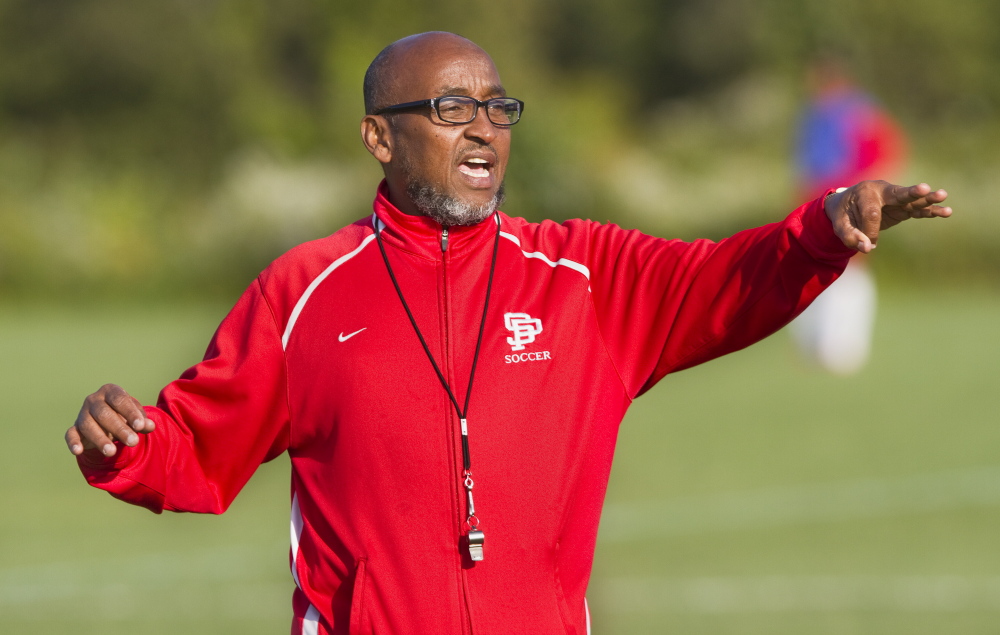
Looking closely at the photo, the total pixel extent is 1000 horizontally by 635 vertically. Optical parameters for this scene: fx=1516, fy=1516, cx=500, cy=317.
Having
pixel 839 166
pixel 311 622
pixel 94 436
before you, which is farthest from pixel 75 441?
pixel 839 166

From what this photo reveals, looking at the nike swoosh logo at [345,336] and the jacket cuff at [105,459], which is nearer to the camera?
the jacket cuff at [105,459]

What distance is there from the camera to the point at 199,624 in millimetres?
7059

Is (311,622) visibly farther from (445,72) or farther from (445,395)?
(445,72)

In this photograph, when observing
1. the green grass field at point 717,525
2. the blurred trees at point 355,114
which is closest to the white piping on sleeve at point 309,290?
the green grass field at point 717,525

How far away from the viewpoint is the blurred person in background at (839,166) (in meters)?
14.0

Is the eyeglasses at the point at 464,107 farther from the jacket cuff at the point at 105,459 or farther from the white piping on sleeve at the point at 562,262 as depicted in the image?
the jacket cuff at the point at 105,459

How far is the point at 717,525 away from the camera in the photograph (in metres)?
8.74

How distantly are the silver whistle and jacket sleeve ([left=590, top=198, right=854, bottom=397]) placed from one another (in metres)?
0.54

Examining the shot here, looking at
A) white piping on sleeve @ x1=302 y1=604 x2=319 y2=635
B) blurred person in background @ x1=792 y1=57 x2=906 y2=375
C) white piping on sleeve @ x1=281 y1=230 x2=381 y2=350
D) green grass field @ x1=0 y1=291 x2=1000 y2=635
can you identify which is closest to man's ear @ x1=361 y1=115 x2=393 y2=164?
white piping on sleeve @ x1=281 y1=230 x2=381 y2=350

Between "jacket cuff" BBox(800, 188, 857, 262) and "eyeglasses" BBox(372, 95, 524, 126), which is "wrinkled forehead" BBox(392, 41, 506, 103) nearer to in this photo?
"eyeglasses" BBox(372, 95, 524, 126)

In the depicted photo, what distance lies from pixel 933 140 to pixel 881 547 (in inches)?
908

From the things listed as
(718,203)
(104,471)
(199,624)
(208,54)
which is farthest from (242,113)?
(104,471)

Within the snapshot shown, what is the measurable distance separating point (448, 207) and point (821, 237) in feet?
2.88

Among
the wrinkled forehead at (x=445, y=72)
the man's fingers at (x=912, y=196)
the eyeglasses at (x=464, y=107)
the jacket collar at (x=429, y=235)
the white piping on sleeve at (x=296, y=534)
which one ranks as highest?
the wrinkled forehead at (x=445, y=72)
